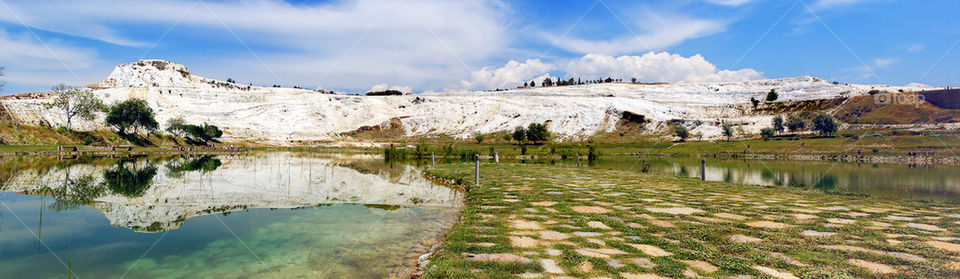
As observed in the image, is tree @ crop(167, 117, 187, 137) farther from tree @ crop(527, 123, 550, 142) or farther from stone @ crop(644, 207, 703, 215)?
stone @ crop(644, 207, 703, 215)

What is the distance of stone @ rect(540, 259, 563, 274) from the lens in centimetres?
476

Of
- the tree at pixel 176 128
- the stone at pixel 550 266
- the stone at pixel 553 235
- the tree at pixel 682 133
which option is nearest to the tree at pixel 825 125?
the tree at pixel 682 133

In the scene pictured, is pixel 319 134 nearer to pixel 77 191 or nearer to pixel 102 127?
pixel 102 127

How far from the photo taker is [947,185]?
18.3 m

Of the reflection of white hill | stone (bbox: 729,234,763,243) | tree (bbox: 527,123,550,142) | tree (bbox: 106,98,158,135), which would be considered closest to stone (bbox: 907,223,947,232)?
stone (bbox: 729,234,763,243)

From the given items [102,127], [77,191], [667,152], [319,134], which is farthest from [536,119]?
[77,191]

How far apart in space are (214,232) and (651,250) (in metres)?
7.61

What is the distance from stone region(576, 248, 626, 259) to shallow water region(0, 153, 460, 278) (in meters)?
2.44

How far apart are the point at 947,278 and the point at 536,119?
10257 cm

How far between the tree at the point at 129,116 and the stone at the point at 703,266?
84.2 metres

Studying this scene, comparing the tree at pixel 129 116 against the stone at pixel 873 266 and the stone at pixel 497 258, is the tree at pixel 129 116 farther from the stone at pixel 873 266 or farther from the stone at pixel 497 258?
the stone at pixel 873 266

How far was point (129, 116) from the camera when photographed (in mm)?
66250

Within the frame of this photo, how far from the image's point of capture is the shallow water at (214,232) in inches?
230

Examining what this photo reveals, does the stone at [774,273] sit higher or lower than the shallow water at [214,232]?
higher
